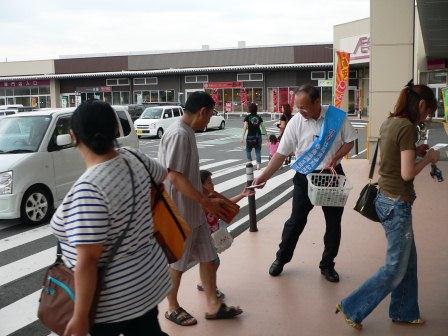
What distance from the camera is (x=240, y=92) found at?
48219mm

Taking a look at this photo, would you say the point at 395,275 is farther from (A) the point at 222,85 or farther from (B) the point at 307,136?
(A) the point at 222,85

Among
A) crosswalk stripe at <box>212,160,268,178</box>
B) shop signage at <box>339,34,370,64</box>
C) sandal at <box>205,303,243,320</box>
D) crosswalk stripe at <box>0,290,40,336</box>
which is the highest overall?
shop signage at <box>339,34,370,64</box>

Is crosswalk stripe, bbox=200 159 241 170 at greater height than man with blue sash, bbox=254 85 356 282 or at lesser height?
lesser

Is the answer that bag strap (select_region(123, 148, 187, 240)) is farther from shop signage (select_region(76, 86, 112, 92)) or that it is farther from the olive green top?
shop signage (select_region(76, 86, 112, 92))

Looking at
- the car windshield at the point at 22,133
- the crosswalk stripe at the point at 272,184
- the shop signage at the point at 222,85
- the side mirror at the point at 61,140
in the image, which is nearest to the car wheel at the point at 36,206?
the car windshield at the point at 22,133

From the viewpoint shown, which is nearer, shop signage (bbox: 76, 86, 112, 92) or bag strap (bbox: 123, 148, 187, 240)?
bag strap (bbox: 123, 148, 187, 240)

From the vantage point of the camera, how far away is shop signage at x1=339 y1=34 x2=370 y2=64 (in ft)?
Result: 126

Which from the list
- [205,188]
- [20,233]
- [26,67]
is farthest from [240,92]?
[205,188]

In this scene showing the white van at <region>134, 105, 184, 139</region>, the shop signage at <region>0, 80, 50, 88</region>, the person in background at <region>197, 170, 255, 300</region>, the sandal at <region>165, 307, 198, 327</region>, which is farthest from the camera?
the shop signage at <region>0, 80, 50, 88</region>

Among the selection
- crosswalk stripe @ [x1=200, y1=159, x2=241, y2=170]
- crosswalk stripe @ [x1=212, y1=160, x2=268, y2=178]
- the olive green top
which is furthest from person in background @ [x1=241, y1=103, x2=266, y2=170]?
the olive green top

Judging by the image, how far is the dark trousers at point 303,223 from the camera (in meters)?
4.80

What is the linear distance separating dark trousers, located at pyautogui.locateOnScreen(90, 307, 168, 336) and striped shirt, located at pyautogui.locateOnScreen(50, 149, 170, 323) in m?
0.07

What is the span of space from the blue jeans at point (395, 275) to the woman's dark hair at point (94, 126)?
2.16 meters

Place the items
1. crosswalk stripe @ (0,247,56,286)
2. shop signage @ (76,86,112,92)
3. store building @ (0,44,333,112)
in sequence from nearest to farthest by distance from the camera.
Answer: crosswalk stripe @ (0,247,56,286) → store building @ (0,44,333,112) → shop signage @ (76,86,112,92)
